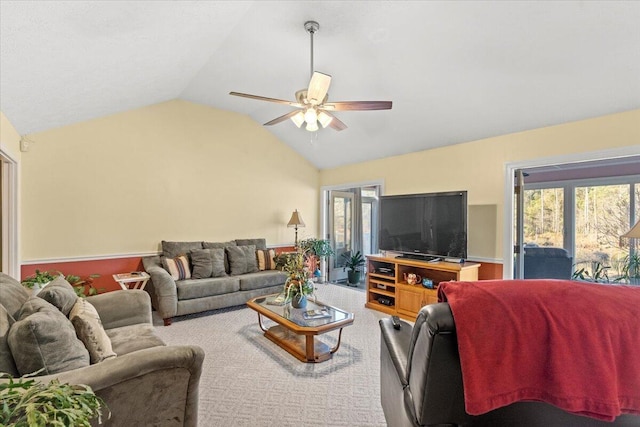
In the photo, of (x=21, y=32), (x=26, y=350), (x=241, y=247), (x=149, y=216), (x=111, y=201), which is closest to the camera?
(x=26, y=350)

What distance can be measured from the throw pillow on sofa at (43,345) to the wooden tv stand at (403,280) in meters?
3.40

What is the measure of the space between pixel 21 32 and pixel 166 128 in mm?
2931

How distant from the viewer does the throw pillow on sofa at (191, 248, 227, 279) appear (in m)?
4.34

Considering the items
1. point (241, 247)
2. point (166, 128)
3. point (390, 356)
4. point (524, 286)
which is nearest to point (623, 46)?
point (524, 286)

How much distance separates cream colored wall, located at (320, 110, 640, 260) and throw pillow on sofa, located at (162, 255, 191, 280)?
3.27 meters

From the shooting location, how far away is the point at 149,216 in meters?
4.55

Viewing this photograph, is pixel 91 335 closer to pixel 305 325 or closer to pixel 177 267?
pixel 305 325

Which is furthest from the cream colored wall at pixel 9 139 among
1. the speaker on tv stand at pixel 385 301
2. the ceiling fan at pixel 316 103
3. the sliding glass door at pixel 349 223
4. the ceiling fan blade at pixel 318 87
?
the sliding glass door at pixel 349 223

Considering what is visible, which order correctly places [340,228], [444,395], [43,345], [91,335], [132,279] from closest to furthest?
[444,395] → [43,345] → [91,335] → [132,279] → [340,228]

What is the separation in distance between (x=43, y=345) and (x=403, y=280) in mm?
3751

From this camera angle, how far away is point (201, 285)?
160 inches

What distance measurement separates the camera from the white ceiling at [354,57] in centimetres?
215

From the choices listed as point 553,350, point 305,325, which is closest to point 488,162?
point 305,325

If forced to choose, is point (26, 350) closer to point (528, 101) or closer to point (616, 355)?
point (616, 355)
